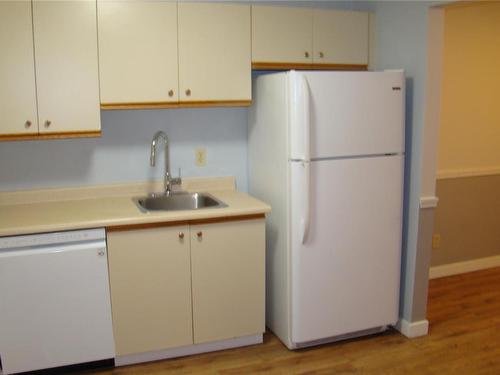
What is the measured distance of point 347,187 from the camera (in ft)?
9.34

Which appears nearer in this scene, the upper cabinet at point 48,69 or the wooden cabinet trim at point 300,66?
the upper cabinet at point 48,69

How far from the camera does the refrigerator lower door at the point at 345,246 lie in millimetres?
2805

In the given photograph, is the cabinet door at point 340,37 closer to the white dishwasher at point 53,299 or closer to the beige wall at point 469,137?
the beige wall at point 469,137

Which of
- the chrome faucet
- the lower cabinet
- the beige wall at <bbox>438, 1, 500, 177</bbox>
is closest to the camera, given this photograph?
the lower cabinet

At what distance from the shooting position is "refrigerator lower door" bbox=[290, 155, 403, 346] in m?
2.80

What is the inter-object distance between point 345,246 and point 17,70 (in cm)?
195

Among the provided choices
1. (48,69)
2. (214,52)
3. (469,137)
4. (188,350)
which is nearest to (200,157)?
(214,52)

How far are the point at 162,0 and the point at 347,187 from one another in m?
1.44

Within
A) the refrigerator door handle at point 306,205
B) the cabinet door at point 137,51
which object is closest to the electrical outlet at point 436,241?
the refrigerator door handle at point 306,205

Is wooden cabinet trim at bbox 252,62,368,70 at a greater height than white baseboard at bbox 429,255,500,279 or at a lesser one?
greater

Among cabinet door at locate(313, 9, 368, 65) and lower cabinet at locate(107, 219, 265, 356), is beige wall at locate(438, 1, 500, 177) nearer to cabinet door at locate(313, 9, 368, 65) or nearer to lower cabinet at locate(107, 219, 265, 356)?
cabinet door at locate(313, 9, 368, 65)

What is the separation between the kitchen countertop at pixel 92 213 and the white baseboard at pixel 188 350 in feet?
2.50

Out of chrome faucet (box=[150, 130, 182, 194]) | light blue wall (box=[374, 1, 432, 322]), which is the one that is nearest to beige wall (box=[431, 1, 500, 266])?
light blue wall (box=[374, 1, 432, 322])

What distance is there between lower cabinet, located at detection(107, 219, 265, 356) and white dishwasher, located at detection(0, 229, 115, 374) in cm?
8
